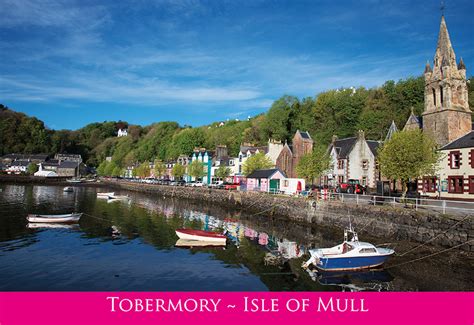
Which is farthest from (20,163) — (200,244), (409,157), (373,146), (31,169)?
(409,157)

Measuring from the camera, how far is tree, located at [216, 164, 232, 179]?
269 ft

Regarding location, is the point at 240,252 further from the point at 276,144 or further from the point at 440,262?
the point at 276,144

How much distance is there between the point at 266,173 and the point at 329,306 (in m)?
43.2

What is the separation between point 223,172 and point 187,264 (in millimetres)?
60930

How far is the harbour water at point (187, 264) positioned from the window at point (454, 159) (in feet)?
49.4

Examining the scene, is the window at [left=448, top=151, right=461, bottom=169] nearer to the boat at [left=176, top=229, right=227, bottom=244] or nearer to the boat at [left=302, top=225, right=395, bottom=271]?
the boat at [left=302, top=225, right=395, bottom=271]

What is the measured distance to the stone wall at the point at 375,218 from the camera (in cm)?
2162

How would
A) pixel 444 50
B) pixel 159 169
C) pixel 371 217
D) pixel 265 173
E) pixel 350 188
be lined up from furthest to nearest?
pixel 159 169 → pixel 265 173 → pixel 350 188 → pixel 444 50 → pixel 371 217

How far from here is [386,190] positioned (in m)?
44.0

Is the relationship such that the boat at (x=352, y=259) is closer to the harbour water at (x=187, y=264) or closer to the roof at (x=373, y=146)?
the harbour water at (x=187, y=264)

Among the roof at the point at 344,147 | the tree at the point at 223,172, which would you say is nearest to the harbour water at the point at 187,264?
the roof at the point at 344,147

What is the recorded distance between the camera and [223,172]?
81875 millimetres

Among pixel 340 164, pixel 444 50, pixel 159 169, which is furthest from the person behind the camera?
pixel 159 169

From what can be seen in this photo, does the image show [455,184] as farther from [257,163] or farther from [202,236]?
[257,163]
